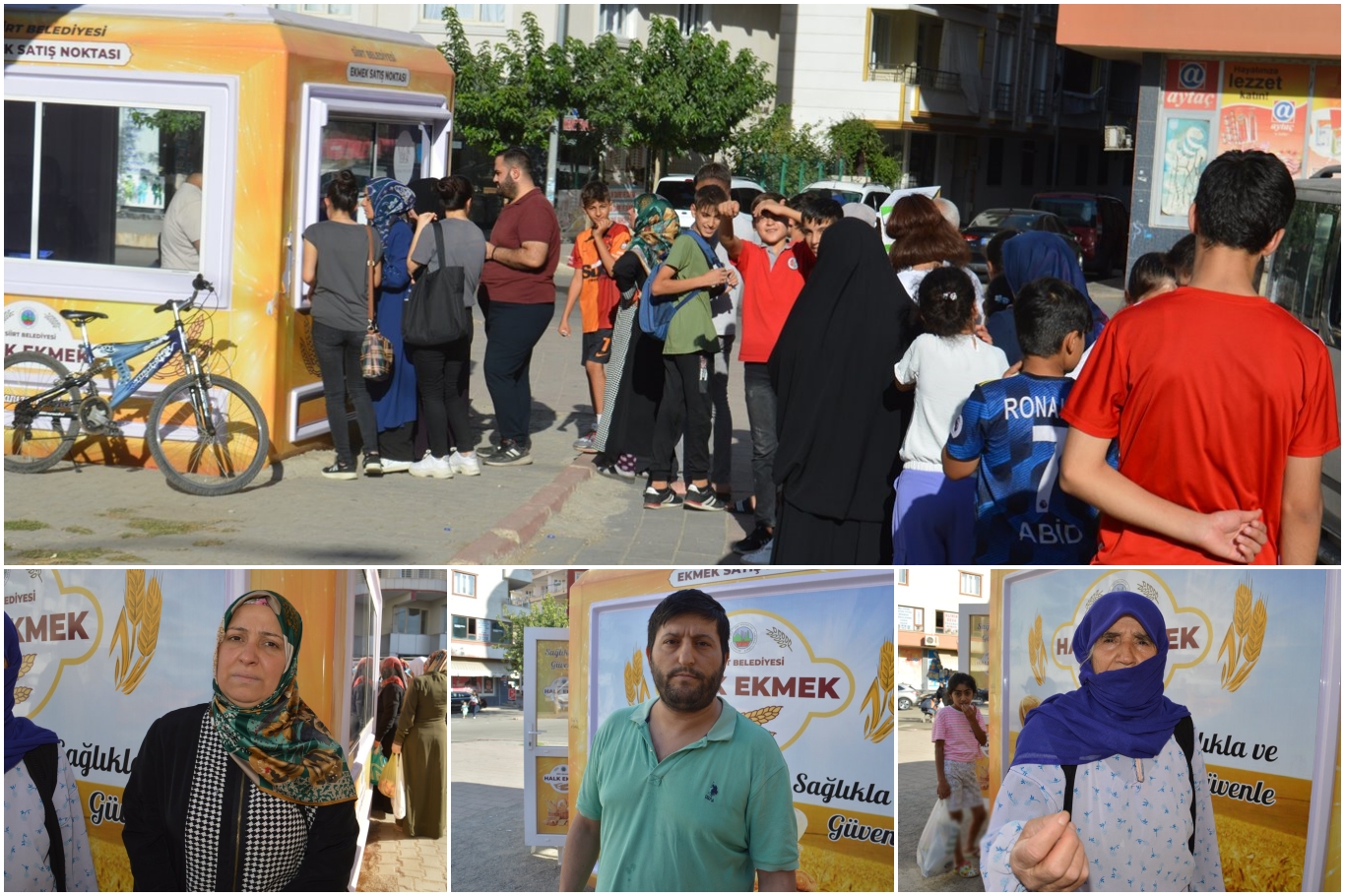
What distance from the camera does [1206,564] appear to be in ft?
11.8

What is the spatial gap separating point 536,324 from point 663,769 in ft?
20.2

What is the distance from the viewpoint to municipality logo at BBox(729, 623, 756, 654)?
3.99m

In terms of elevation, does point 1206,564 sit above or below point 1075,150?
below

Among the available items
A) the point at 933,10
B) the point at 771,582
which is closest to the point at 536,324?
the point at 771,582

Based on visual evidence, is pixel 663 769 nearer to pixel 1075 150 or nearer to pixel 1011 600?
pixel 1011 600

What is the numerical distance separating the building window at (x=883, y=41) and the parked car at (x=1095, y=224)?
40.8 ft

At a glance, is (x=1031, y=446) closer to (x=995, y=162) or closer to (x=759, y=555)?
(x=759, y=555)

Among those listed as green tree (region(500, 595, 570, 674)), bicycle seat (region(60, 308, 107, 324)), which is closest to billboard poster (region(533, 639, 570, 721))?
green tree (region(500, 595, 570, 674))

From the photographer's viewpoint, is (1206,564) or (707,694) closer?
(1206,564)

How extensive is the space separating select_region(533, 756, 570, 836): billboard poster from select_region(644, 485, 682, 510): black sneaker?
4.99 metres

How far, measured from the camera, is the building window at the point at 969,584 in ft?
13.5

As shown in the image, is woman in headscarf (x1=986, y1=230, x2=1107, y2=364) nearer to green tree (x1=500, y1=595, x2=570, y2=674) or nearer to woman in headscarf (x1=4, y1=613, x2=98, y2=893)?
green tree (x1=500, y1=595, x2=570, y2=674)

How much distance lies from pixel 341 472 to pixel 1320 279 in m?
6.04

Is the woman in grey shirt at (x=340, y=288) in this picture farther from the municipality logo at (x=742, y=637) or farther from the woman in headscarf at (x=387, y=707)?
the municipality logo at (x=742, y=637)
